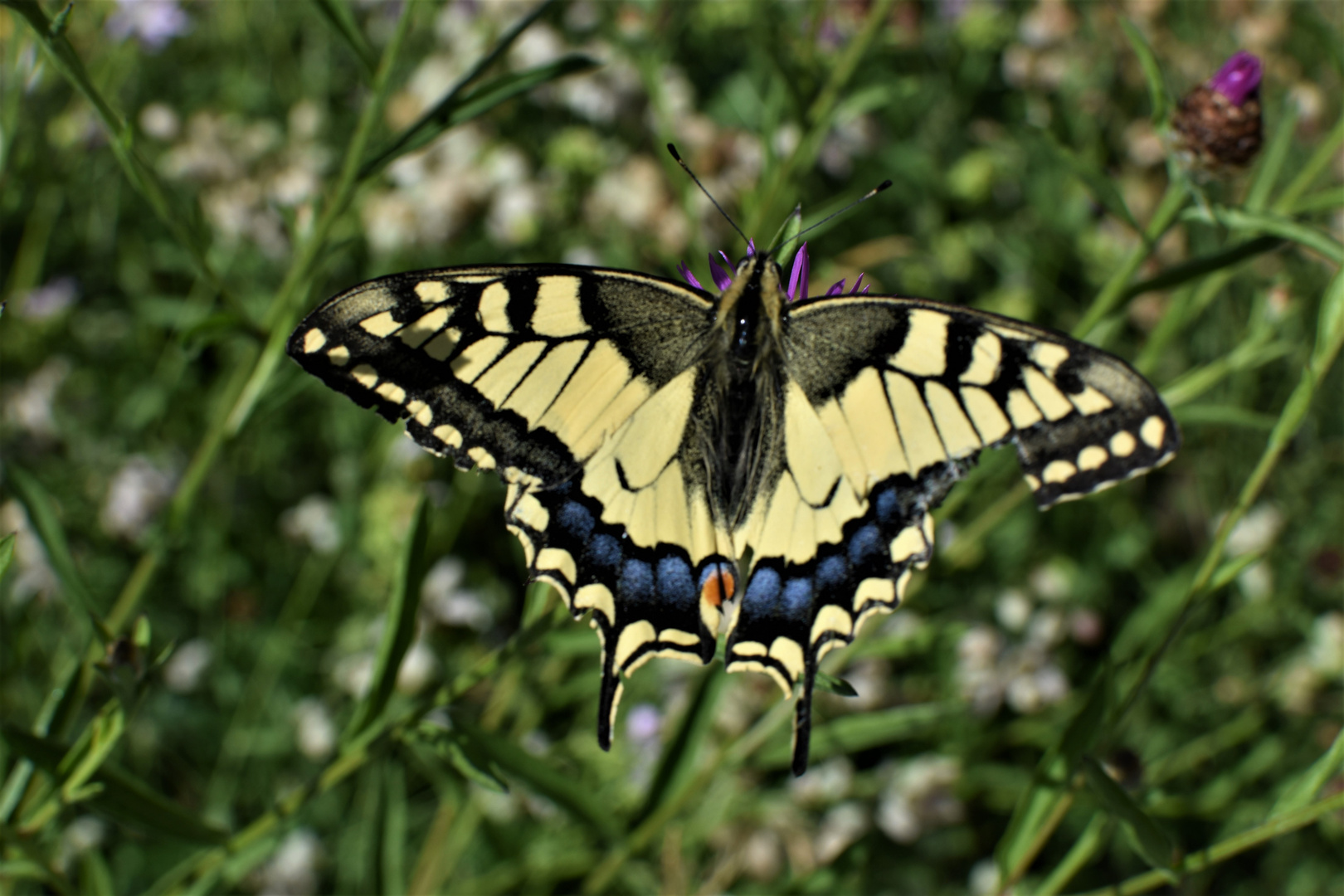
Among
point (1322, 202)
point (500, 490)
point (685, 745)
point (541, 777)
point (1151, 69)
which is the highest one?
point (1151, 69)

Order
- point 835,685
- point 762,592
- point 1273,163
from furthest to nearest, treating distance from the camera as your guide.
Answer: point 1273,163 < point 762,592 < point 835,685

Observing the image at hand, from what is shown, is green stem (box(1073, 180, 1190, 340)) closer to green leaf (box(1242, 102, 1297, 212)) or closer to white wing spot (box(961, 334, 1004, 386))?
green leaf (box(1242, 102, 1297, 212))

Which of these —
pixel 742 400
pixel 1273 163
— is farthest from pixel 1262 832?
pixel 1273 163

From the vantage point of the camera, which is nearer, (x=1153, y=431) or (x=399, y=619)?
(x=1153, y=431)

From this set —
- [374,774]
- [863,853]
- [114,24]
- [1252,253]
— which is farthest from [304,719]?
[1252,253]

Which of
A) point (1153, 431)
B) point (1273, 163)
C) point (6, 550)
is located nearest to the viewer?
point (6, 550)

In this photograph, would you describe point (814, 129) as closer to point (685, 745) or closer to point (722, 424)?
point (722, 424)
